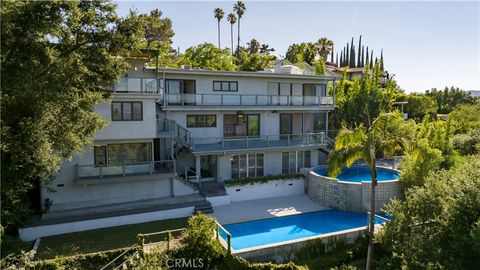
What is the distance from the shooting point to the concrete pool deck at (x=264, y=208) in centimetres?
2106

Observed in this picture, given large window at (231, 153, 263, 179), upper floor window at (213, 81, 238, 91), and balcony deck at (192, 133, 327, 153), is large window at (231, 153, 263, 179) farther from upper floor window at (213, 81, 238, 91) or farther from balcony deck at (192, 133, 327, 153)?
upper floor window at (213, 81, 238, 91)

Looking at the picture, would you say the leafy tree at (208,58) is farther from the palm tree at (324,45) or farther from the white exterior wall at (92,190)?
the palm tree at (324,45)

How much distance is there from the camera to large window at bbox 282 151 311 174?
1105 inches

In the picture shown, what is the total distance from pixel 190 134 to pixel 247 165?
197 inches

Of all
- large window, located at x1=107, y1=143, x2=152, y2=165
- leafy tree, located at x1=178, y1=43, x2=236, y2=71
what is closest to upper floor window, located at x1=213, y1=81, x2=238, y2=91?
large window, located at x1=107, y1=143, x2=152, y2=165

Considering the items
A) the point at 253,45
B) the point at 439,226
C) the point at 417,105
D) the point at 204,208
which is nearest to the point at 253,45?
the point at 253,45

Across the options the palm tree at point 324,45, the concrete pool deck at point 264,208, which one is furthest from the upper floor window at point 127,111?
the palm tree at point 324,45

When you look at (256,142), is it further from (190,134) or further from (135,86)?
(135,86)

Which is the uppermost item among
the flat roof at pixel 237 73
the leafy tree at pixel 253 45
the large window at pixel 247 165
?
the leafy tree at pixel 253 45

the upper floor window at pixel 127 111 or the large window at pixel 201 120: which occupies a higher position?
the upper floor window at pixel 127 111

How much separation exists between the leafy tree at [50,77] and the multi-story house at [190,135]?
108 inches

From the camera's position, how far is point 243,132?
2861 cm

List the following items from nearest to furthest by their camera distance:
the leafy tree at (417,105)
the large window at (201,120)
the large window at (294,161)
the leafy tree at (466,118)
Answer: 1. the large window at (201,120)
2. the large window at (294,161)
3. the leafy tree at (466,118)
4. the leafy tree at (417,105)

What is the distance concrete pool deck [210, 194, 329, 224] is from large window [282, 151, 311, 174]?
3.18 m
